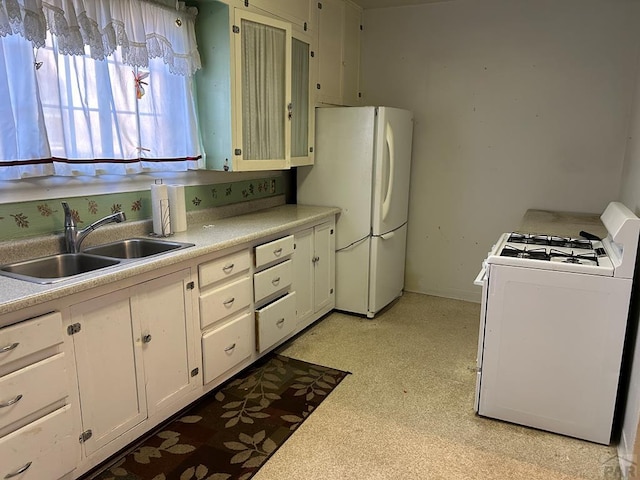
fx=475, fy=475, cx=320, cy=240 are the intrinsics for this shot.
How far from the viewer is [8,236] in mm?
2049

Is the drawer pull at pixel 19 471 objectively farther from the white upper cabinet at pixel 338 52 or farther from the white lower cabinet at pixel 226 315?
the white upper cabinet at pixel 338 52

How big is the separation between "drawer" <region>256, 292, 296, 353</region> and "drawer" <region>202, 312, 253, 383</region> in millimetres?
66

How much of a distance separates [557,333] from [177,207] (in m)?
2.07

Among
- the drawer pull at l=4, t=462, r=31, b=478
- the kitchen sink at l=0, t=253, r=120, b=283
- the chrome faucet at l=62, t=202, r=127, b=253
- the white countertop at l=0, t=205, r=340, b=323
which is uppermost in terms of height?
the chrome faucet at l=62, t=202, r=127, b=253

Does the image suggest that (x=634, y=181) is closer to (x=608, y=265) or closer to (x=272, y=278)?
(x=608, y=265)

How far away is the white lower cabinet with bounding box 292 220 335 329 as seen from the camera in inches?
130

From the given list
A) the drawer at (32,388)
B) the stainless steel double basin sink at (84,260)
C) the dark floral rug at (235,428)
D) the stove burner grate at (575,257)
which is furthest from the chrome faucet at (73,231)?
the stove burner grate at (575,257)

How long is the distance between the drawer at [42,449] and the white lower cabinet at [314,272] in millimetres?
1729

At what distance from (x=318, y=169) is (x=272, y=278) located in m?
1.16

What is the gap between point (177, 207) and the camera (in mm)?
2676

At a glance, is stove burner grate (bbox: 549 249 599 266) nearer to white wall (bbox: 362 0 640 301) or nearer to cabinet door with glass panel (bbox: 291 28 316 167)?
white wall (bbox: 362 0 640 301)

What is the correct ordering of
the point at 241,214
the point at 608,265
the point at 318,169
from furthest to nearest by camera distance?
the point at 318,169, the point at 241,214, the point at 608,265

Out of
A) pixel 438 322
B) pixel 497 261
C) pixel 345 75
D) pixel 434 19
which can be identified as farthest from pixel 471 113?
pixel 497 261

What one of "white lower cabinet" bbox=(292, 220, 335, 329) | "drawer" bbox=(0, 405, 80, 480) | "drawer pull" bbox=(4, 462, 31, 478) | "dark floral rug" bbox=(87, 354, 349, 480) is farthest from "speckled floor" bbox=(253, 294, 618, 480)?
"drawer pull" bbox=(4, 462, 31, 478)
